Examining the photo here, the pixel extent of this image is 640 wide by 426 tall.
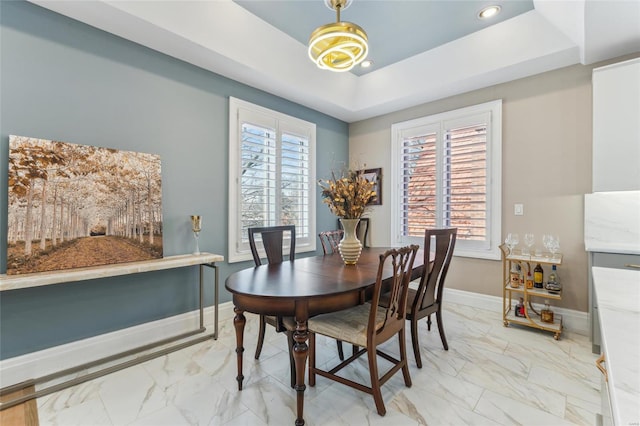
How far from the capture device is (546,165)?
3176 mm

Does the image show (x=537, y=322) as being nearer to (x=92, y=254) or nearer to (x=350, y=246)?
(x=350, y=246)

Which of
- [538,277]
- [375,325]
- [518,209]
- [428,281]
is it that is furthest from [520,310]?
[375,325]

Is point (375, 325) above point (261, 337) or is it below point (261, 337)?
above

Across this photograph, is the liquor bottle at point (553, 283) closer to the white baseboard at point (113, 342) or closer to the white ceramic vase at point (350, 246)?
the white baseboard at point (113, 342)

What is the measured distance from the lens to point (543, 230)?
3199mm

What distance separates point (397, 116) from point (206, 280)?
3480mm

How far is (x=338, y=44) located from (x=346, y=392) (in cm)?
243

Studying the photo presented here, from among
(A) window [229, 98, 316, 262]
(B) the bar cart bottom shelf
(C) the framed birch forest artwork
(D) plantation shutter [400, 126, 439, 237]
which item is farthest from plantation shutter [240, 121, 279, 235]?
(B) the bar cart bottom shelf

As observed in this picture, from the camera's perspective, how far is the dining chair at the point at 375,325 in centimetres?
170

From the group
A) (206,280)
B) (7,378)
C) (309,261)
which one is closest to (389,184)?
(309,261)

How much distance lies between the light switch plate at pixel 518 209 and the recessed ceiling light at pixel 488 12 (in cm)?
202

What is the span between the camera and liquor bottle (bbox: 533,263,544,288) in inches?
118

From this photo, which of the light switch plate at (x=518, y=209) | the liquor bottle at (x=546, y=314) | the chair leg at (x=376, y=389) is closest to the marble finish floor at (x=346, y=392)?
the chair leg at (x=376, y=389)

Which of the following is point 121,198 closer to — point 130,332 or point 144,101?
point 144,101
